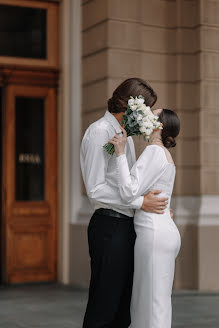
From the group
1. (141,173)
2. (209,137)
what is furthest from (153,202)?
(209,137)

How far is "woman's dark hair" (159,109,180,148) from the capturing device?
407 centimetres

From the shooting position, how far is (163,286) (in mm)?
4016

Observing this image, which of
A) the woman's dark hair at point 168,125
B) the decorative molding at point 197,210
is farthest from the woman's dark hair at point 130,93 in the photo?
the decorative molding at point 197,210

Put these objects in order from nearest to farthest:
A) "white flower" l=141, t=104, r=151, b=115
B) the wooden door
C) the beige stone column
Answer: "white flower" l=141, t=104, r=151, b=115, the beige stone column, the wooden door

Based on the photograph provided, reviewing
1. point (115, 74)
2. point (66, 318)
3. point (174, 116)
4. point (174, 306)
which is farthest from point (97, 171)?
point (115, 74)

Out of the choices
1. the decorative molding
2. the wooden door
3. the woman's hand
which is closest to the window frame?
the wooden door

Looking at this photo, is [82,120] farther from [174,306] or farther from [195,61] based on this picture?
[174,306]

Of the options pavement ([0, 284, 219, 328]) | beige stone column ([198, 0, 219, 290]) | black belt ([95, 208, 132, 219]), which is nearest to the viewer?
black belt ([95, 208, 132, 219])

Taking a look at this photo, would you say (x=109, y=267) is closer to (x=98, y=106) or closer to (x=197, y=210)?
(x=197, y=210)

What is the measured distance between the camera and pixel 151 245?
13.0ft

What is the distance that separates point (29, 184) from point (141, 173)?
16.5 feet

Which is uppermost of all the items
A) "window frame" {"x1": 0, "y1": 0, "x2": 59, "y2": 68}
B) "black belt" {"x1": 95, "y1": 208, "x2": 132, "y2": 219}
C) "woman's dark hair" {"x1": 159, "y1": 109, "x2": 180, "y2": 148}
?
"window frame" {"x1": 0, "y1": 0, "x2": 59, "y2": 68}

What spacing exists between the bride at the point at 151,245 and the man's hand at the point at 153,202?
31mm

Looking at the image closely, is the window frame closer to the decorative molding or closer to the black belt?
the decorative molding
